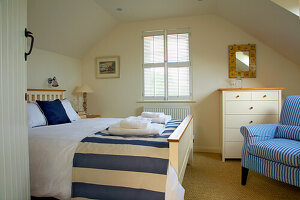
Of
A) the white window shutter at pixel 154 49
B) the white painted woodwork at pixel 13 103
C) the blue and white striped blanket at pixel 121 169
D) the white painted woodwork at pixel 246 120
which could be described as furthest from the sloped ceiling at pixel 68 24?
the white painted woodwork at pixel 246 120

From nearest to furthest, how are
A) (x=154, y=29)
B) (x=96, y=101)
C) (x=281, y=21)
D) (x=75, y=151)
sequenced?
1. (x=75, y=151)
2. (x=281, y=21)
3. (x=154, y=29)
4. (x=96, y=101)

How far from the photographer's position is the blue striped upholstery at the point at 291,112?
7.30ft

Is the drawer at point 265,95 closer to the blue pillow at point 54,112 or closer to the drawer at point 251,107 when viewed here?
the drawer at point 251,107

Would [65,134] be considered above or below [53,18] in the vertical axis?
below

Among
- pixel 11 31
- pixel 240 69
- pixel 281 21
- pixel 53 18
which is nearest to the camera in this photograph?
pixel 11 31

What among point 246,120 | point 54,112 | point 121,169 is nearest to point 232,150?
point 246,120

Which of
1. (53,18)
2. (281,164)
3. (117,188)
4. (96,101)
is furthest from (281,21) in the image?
(96,101)

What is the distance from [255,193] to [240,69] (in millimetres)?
2220

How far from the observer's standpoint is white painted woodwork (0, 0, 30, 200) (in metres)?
1.10

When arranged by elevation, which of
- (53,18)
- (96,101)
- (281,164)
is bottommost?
(281,164)

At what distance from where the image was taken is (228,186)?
214cm

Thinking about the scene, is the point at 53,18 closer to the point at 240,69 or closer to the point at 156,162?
the point at 156,162

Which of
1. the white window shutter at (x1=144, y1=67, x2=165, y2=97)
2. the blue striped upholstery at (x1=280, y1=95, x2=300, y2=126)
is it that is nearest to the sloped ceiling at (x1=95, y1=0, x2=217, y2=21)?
the white window shutter at (x1=144, y1=67, x2=165, y2=97)

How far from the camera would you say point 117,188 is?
4.32 feet
